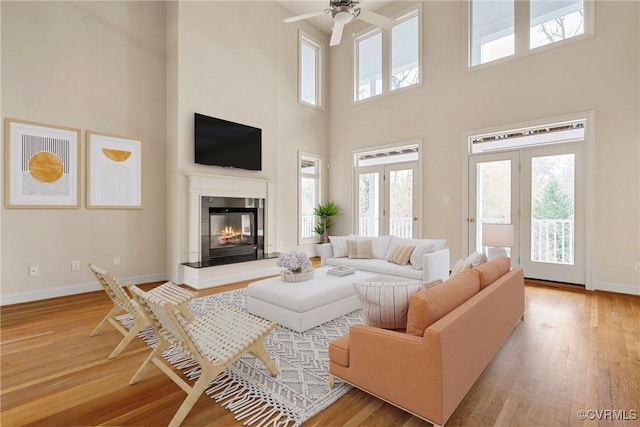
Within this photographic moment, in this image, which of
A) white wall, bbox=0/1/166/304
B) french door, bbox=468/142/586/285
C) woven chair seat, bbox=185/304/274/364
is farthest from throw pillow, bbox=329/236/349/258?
white wall, bbox=0/1/166/304

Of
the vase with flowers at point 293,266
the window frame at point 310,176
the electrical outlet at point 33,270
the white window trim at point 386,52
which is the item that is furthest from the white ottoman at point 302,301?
the white window trim at point 386,52

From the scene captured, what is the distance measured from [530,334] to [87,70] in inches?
254

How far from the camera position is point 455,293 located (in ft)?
6.43

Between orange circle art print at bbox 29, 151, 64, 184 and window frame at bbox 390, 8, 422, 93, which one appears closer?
orange circle art print at bbox 29, 151, 64, 184

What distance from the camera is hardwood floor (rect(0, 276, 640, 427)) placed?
179cm

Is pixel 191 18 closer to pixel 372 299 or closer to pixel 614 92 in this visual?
pixel 372 299

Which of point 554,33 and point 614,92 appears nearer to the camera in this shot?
point 614,92

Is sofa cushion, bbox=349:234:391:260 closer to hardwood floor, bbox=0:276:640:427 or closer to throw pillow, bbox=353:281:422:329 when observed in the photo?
hardwood floor, bbox=0:276:640:427

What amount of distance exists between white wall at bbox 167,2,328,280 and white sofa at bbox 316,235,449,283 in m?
1.72

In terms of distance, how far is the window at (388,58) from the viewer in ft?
21.0

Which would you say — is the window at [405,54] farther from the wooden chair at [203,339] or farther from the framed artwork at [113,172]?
the wooden chair at [203,339]

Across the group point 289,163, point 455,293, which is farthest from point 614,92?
point 289,163

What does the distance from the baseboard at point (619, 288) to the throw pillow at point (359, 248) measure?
3333 mm

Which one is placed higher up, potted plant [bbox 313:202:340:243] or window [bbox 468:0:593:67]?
window [bbox 468:0:593:67]
